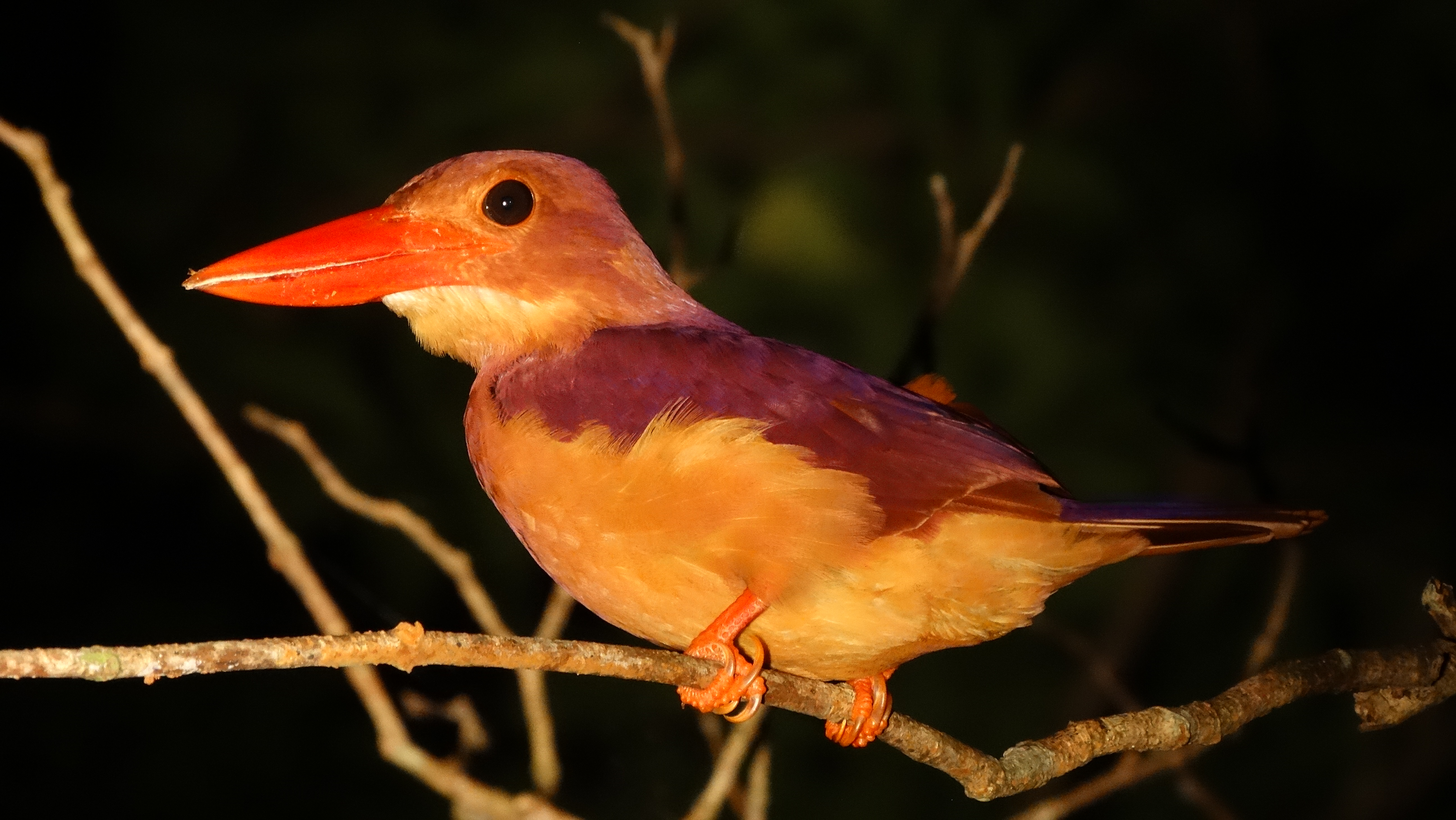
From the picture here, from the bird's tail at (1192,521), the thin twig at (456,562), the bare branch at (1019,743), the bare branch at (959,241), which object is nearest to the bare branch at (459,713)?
the thin twig at (456,562)

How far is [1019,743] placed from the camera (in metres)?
1.40

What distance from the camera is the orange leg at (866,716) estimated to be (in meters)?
1.47

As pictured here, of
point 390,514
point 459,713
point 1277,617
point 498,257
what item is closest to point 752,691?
point 498,257

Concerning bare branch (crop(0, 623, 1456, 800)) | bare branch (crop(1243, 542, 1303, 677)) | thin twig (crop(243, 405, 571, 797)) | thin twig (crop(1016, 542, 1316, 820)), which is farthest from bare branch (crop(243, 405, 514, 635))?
bare branch (crop(1243, 542, 1303, 677))

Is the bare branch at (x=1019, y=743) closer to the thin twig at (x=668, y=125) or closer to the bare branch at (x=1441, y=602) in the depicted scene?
the bare branch at (x=1441, y=602)

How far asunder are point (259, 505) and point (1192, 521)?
0.97 metres

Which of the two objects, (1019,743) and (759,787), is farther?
(759,787)

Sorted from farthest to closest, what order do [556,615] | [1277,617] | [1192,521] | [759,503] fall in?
1. [556,615]
2. [1277,617]
3. [759,503]
4. [1192,521]

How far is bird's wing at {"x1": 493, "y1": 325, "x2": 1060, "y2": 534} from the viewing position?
1.34 meters

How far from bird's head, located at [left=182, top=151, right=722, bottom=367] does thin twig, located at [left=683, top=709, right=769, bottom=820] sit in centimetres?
57

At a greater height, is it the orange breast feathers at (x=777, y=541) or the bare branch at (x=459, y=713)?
the orange breast feathers at (x=777, y=541)

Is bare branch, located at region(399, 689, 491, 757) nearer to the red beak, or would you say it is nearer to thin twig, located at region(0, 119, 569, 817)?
thin twig, located at region(0, 119, 569, 817)

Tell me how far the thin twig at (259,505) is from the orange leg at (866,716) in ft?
1.36

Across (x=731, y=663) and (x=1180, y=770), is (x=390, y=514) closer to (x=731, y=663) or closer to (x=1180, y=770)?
(x=731, y=663)
